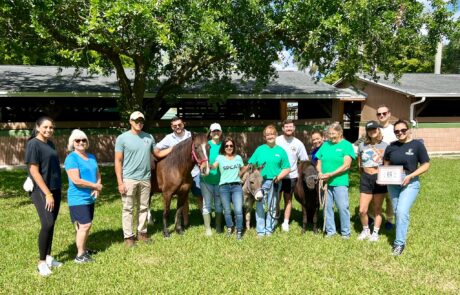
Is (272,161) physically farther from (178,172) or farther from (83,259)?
(83,259)

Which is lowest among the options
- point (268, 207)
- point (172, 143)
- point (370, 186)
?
point (268, 207)

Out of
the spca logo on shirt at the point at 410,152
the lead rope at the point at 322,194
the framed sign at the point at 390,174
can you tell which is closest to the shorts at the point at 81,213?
the lead rope at the point at 322,194

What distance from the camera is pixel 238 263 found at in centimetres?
507

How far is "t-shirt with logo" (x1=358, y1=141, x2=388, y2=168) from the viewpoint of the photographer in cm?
574

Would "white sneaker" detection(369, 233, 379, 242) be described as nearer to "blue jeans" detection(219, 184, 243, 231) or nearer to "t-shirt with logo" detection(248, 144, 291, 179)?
"t-shirt with logo" detection(248, 144, 291, 179)

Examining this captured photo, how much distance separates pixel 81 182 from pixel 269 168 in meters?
2.74

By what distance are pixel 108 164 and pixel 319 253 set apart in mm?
10896

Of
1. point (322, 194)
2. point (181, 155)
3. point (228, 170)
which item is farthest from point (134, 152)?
point (322, 194)

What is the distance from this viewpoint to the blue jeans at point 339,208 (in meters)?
A: 5.79

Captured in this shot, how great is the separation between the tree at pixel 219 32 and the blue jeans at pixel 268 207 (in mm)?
3275

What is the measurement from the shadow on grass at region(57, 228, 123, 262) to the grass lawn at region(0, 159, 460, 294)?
1cm

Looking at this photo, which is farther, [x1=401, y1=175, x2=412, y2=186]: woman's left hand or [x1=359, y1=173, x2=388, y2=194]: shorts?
[x1=359, y1=173, x2=388, y2=194]: shorts

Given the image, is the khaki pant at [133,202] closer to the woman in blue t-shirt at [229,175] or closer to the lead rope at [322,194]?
the woman in blue t-shirt at [229,175]

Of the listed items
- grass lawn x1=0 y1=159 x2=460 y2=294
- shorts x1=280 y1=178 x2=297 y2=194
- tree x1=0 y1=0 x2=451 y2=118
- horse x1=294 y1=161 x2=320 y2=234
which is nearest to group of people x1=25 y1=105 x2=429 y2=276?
shorts x1=280 y1=178 x2=297 y2=194
